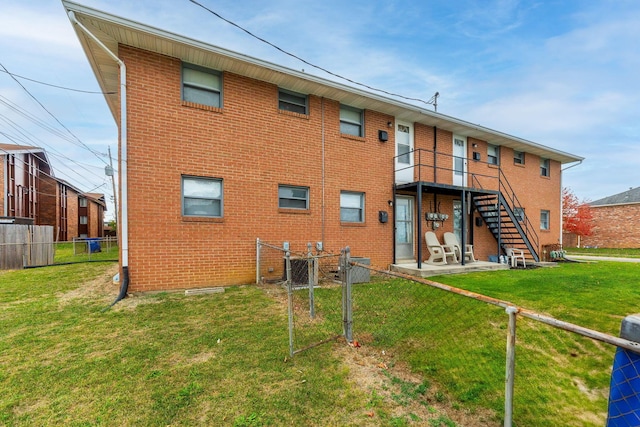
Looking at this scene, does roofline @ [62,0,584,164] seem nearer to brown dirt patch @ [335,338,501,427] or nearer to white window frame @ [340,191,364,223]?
white window frame @ [340,191,364,223]

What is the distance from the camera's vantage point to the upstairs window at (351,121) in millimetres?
9453

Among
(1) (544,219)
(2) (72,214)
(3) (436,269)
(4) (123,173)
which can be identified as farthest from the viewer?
(2) (72,214)

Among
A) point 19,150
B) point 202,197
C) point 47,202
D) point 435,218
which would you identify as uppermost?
Answer: point 19,150

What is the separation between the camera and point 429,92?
15242 mm

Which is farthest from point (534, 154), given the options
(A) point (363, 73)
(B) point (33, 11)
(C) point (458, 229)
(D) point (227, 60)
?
(B) point (33, 11)

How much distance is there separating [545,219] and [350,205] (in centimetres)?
1311

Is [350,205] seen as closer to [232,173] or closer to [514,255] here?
[232,173]

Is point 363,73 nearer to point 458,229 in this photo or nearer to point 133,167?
point 458,229

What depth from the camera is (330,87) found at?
8.35 m

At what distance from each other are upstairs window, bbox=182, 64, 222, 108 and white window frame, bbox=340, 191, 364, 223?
4.64 m

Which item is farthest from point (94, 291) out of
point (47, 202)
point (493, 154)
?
point (47, 202)

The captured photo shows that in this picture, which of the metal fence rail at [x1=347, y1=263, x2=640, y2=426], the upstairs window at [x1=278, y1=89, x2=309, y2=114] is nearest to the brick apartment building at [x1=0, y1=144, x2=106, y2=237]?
the upstairs window at [x1=278, y1=89, x2=309, y2=114]

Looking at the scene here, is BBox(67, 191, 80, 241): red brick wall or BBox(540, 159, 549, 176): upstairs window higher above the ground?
BBox(540, 159, 549, 176): upstairs window

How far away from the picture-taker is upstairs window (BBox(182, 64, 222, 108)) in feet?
23.2
